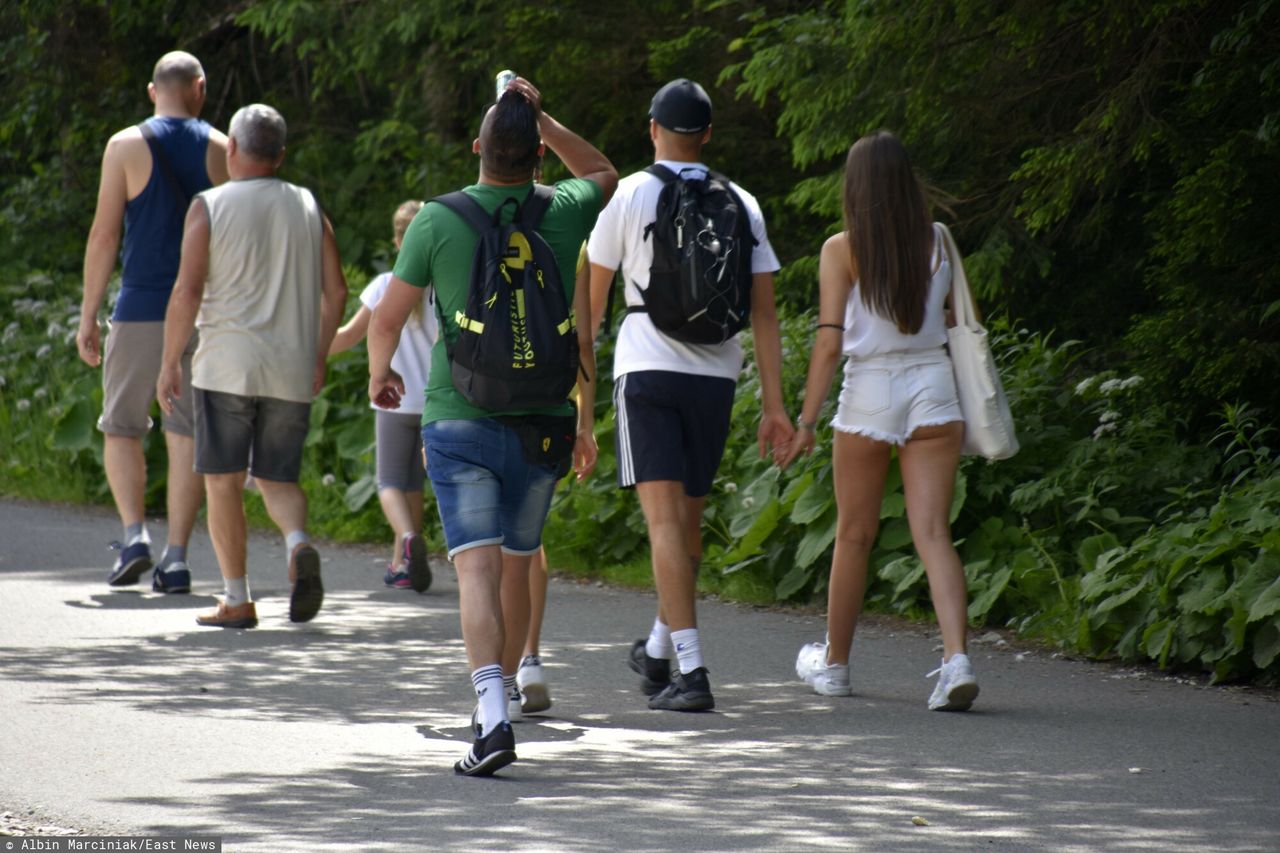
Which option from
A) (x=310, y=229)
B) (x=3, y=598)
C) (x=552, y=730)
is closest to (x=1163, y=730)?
(x=552, y=730)

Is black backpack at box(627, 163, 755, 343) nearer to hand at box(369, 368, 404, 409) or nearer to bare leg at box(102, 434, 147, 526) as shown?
hand at box(369, 368, 404, 409)

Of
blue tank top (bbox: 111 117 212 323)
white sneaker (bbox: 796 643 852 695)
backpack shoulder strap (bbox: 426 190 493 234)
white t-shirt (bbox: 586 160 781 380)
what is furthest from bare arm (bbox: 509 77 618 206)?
blue tank top (bbox: 111 117 212 323)

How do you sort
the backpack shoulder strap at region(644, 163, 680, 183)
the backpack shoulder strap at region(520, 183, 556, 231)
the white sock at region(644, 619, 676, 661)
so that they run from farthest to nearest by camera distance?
the white sock at region(644, 619, 676, 661), the backpack shoulder strap at region(644, 163, 680, 183), the backpack shoulder strap at region(520, 183, 556, 231)

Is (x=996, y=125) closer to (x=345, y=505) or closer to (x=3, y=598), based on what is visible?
(x=345, y=505)

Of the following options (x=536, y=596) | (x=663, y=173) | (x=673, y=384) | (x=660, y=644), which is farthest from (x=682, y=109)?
(x=660, y=644)

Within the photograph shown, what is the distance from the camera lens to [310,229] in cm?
846

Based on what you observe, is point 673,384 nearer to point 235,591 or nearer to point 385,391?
point 385,391

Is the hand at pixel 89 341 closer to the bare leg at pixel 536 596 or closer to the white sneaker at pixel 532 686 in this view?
the bare leg at pixel 536 596

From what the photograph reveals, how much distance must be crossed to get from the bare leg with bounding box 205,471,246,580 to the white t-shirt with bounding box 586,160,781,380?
2.58m

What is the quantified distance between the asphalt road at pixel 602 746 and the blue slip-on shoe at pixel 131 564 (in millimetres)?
666

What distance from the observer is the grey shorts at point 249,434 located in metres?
8.29

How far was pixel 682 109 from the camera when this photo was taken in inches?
255

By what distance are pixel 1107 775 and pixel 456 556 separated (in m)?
2.00

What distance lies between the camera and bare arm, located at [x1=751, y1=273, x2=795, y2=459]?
21.4ft
